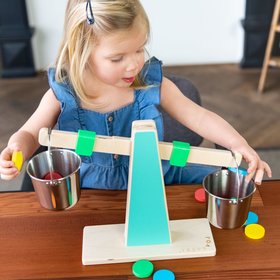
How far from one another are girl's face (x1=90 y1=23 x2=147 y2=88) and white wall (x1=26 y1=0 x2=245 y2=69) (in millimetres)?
2034

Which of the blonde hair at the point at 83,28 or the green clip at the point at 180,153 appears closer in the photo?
the green clip at the point at 180,153

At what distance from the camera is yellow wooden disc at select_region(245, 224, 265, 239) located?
2.90 feet

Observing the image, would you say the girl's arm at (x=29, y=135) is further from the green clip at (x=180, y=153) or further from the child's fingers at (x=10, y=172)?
the green clip at (x=180, y=153)

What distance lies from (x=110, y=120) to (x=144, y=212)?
314 millimetres

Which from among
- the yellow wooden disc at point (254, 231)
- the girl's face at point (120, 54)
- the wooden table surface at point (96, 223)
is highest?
the girl's face at point (120, 54)

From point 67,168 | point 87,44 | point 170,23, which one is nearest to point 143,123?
point 67,168

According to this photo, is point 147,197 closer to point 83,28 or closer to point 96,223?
point 96,223

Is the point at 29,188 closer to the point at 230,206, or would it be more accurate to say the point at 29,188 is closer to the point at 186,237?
the point at 186,237

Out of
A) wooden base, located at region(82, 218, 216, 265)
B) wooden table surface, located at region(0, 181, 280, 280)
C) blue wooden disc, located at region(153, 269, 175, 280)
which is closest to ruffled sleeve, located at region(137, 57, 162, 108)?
wooden table surface, located at region(0, 181, 280, 280)

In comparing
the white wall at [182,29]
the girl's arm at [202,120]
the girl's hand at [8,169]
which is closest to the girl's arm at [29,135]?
the girl's hand at [8,169]

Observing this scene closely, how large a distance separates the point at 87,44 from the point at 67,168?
278 millimetres

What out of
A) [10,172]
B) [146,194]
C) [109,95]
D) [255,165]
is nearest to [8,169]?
[10,172]

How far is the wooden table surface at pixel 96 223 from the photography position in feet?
2.70

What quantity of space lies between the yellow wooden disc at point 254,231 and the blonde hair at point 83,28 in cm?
46
